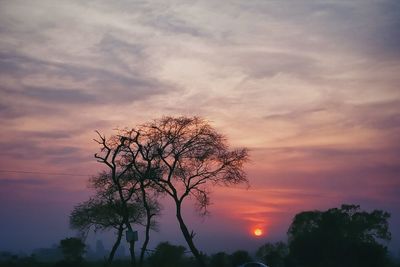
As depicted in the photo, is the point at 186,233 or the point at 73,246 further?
the point at 73,246

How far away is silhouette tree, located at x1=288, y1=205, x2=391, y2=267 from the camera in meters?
69.0

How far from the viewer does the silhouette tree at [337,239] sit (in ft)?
226

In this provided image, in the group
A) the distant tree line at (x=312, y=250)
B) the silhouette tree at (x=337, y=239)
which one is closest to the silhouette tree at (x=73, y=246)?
the distant tree line at (x=312, y=250)

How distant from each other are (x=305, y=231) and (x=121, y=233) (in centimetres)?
3707

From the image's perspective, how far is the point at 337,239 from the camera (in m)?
74.3

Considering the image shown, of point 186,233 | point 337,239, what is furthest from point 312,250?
point 186,233

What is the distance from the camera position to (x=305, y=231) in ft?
269

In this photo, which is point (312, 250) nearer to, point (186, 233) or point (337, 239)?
point (337, 239)

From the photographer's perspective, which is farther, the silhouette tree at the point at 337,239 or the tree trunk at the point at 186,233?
the silhouette tree at the point at 337,239

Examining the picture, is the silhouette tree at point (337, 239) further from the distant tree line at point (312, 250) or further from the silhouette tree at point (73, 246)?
the silhouette tree at point (73, 246)

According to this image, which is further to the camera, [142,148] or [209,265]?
[209,265]

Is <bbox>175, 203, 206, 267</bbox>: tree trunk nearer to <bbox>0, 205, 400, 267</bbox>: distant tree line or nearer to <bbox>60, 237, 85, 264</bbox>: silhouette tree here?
<bbox>0, 205, 400, 267</bbox>: distant tree line

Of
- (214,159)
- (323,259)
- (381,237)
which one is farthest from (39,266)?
(381,237)

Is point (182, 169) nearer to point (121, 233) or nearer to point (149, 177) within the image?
point (149, 177)
